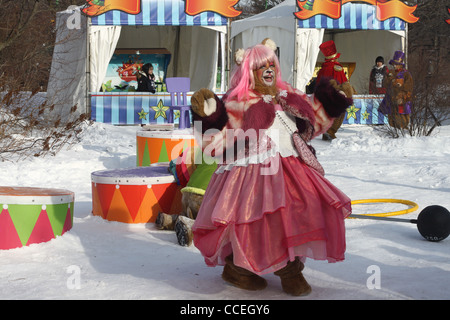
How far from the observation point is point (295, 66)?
49.2 feet

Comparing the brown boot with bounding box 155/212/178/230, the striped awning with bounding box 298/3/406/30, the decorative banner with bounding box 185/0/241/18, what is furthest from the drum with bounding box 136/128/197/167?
the striped awning with bounding box 298/3/406/30

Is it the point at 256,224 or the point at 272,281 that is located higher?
the point at 256,224

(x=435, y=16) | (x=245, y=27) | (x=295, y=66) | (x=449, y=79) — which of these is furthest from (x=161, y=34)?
(x=435, y=16)

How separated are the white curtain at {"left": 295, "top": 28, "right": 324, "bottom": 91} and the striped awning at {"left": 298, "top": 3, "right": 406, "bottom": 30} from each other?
19cm

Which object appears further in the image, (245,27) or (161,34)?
(161,34)

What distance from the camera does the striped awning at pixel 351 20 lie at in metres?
14.8

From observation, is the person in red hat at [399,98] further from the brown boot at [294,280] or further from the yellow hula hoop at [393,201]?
the brown boot at [294,280]

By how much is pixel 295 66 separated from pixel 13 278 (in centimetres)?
1171

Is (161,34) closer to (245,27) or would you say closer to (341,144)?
(245,27)

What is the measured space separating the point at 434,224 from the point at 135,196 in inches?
102

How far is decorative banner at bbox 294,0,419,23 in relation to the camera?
14.7 metres

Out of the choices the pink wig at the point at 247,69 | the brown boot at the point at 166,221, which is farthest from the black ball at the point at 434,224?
the brown boot at the point at 166,221

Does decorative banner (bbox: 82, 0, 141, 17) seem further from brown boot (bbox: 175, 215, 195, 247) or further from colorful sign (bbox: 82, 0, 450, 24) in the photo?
brown boot (bbox: 175, 215, 195, 247)

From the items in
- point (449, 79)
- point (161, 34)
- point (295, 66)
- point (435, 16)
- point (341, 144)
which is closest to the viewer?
point (341, 144)
